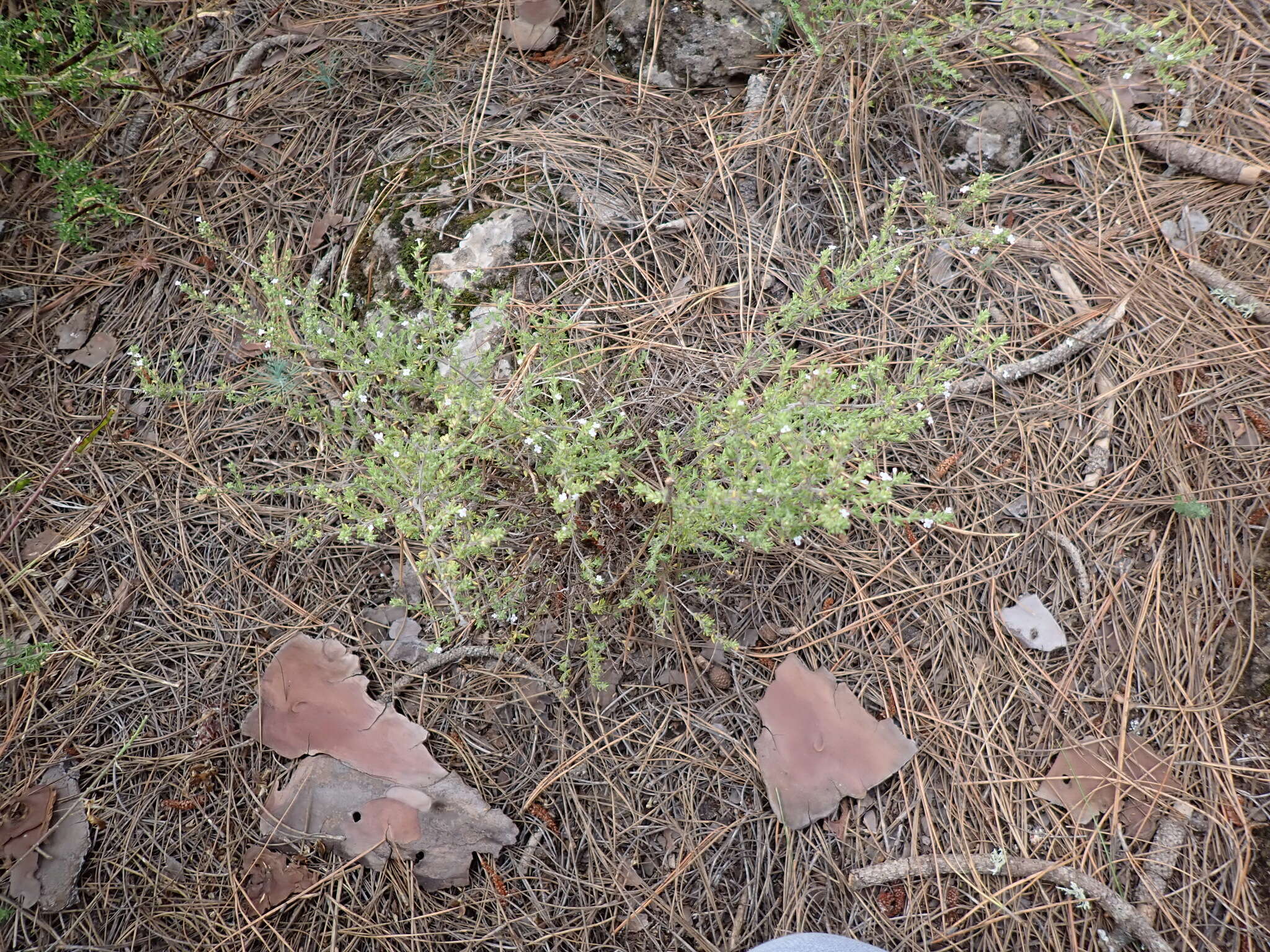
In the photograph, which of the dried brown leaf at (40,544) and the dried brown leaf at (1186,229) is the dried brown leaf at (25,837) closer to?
the dried brown leaf at (40,544)

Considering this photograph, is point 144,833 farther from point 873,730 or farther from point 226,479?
point 873,730

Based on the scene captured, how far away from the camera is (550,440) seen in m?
2.03

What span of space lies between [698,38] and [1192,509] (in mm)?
2409

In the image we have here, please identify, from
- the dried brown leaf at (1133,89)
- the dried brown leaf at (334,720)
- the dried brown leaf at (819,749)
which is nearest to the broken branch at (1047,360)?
the dried brown leaf at (1133,89)

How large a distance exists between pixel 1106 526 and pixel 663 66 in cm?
232

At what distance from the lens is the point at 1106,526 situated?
2346 millimetres

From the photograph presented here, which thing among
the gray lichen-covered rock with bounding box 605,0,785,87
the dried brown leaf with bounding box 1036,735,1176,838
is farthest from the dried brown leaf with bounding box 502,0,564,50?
the dried brown leaf with bounding box 1036,735,1176,838

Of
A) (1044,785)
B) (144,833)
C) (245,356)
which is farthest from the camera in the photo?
(245,356)

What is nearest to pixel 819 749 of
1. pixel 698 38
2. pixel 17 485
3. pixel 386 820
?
pixel 386 820

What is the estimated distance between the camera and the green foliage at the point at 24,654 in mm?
2336

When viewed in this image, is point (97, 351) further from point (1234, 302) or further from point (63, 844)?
point (1234, 302)

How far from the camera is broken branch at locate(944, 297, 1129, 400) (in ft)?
8.05

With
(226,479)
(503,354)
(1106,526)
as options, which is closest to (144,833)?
(226,479)

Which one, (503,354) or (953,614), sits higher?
(503,354)
